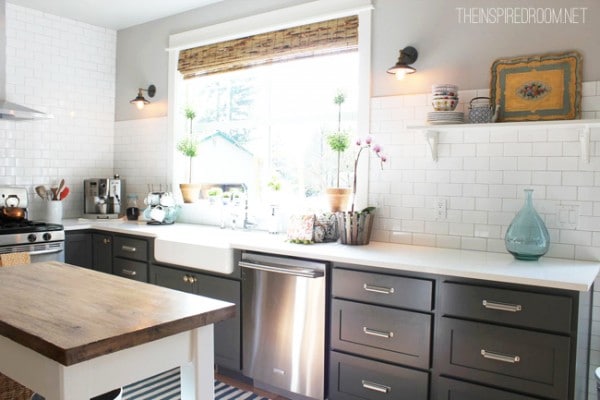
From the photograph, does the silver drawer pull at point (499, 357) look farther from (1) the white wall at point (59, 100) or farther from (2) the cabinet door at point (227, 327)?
(1) the white wall at point (59, 100)

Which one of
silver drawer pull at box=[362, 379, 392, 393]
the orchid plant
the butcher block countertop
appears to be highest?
the orchid plant

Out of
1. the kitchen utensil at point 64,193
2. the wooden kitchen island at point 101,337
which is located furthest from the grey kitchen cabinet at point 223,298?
the kitchen utensil at point 64,193

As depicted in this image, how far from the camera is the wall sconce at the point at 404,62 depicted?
2896mm

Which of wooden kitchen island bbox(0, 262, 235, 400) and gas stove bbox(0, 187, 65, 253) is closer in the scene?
wooden kitchen island bbox(0, 262, 235, 400)

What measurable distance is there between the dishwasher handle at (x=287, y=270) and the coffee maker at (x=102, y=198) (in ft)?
6.74

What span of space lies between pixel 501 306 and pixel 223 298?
1666 mm

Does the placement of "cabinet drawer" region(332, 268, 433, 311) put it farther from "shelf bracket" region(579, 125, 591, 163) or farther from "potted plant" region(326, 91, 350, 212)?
"shelf bracket" region(579, 125, 591, 163)

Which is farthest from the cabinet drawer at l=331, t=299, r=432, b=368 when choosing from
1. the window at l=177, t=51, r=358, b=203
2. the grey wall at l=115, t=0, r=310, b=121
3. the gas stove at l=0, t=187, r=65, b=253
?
the grey wall at l=115, t=0, r=310, b=121

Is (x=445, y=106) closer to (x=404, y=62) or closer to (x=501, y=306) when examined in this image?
(x=404, y=62)

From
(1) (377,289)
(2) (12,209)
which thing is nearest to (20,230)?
(2) (12,209)

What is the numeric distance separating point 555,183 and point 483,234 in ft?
1.52

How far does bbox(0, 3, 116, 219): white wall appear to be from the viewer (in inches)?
165

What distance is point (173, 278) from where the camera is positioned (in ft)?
11.2

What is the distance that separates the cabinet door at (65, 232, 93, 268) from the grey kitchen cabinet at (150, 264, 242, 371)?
3.79 feet
